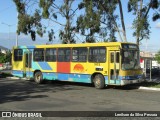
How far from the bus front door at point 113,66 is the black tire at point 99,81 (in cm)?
54

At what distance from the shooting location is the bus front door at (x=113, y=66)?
22.2 meters

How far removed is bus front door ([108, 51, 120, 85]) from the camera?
875 inches

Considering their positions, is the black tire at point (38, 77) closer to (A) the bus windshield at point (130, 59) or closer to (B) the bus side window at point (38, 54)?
(B) the bus side window at point (38, 54)

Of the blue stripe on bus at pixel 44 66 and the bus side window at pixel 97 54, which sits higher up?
the bus side window at pixel 97 54

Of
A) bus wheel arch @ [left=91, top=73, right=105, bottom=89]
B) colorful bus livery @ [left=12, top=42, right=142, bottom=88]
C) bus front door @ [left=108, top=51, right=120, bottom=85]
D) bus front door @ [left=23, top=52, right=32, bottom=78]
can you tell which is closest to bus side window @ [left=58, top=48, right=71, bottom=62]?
colorful bus livery @ [left=12, top=42, right=142, bottom=88]

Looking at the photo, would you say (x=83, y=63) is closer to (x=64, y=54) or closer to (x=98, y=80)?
(x=98, y=80)

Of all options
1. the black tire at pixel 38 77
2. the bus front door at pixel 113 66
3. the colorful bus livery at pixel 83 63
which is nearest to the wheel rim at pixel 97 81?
the colorful bus livery at pixel 83 63

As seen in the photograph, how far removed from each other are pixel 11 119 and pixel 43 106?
3325 mm

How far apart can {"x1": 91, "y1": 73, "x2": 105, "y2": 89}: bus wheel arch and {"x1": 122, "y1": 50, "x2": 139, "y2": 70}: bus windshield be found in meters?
1.64

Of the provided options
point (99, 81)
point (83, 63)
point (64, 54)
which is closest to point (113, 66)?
point (99, 81)

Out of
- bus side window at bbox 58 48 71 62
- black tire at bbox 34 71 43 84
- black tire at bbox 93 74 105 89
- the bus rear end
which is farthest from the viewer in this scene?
black tire at bbox 34 71 43 84

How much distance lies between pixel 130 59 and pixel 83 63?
10.3ft

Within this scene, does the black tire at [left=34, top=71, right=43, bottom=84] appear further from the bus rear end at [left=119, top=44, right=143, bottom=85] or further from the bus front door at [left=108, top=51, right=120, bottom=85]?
the bus rear end at [left=119, top=44, right=143, bottom=85]

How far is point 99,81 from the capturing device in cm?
2316
